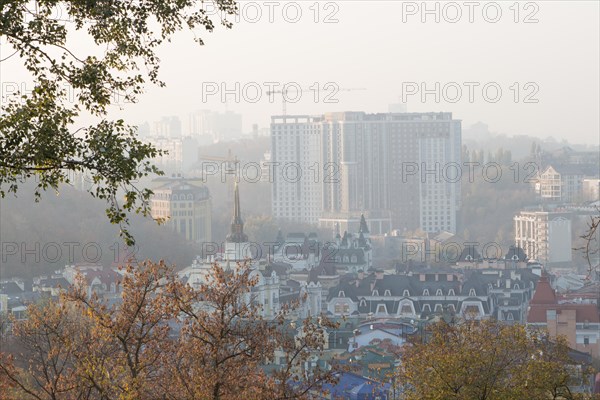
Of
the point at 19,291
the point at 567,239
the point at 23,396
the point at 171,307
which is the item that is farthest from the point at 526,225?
the point at 171,307

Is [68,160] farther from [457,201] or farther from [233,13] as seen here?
[457,201]

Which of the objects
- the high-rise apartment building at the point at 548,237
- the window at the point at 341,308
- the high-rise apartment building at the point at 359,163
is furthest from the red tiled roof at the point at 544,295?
the high-rise apartment building at the point at 359,163

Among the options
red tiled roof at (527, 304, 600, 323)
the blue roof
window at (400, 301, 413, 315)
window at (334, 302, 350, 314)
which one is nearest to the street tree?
the blue roof

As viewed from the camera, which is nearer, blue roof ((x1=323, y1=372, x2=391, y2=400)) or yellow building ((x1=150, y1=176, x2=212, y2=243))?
blue roof ((x1=323, y1=372, x2=391, y2=400))

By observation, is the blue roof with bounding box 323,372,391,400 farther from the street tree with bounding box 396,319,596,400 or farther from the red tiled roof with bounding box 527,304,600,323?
the red tiled roof with bounding box 527,304,600,323

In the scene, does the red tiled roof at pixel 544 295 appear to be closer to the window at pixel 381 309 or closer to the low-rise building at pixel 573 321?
the low-rise building at pixel 573 321

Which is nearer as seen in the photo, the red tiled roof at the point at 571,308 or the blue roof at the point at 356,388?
the blue roof at the point at 356,388

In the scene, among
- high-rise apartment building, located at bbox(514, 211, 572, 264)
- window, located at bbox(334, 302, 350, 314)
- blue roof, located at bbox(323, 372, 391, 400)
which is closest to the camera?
blue roof, located at bbox(323, 372, 391, 400)
